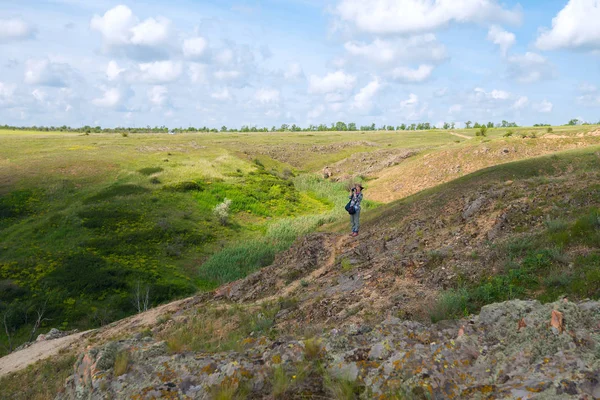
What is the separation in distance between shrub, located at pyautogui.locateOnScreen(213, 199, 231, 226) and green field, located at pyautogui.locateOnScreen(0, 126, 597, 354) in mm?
305

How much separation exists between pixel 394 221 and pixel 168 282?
15.3m

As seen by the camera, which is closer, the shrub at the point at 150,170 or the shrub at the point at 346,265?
the shrub at the point at 346,265

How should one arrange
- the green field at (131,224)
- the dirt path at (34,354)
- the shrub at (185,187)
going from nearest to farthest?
1. the dirt path at (34,354)
2. the green field at (131,224)
3. the shrub at (185,187)

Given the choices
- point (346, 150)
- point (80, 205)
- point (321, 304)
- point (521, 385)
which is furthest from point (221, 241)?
point (346, 150)

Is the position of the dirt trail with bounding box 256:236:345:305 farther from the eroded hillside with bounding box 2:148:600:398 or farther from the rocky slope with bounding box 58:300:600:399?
the rocky slope with bounding box 58:300:600:399

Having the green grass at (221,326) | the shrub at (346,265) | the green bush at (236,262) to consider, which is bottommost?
the green bush at (236,262)

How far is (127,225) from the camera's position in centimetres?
3588

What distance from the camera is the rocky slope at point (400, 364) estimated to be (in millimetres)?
4922

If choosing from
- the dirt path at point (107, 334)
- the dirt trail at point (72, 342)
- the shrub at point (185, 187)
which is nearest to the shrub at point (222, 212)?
the shrub at point (185, 187)

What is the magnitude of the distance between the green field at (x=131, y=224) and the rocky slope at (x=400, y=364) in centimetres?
1845

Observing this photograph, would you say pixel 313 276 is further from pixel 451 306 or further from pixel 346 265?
pixel 451 306

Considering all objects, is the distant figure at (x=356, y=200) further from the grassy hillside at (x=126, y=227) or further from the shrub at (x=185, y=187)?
the shrub at (x=185, y=187)

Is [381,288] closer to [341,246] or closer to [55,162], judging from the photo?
[341,246]

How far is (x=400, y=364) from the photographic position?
18.3ft
